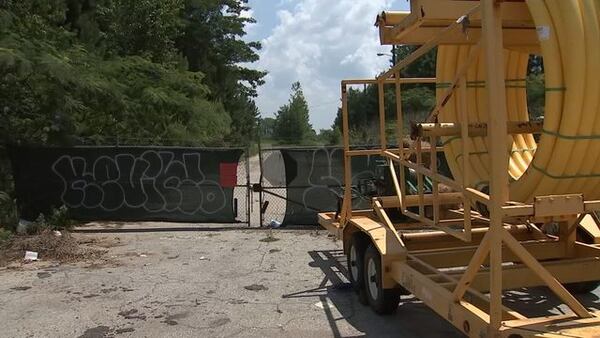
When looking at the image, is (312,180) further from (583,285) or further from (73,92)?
(583,285)

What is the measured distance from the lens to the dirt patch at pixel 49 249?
9422 mm

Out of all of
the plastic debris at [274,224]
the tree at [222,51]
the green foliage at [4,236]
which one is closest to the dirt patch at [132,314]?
the green foliage at [4,236]

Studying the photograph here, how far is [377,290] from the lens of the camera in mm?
6328

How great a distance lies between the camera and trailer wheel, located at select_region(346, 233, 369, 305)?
682 cm

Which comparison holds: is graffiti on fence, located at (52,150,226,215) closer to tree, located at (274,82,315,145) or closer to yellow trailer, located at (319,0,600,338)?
yellow trailer, located at (319,0,600,338)

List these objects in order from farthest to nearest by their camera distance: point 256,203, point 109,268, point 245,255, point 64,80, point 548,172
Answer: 1. point 256,203
2. point 64,80
3. point 245,255
4. point 109,268
5. point 548,172

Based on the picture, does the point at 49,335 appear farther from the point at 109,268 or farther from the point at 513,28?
the point at 513,28

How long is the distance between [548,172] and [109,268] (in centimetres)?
654

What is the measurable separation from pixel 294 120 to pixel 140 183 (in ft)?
239

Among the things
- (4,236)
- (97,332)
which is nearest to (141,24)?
(4,236)

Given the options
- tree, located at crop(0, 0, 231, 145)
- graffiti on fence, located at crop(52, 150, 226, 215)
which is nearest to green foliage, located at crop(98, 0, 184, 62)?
tree, located at crop(0, 0, 231, 145)

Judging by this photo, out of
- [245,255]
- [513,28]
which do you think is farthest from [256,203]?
[513,28]

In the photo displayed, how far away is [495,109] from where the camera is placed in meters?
3.97

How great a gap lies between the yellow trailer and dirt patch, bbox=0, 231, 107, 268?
443 cm
